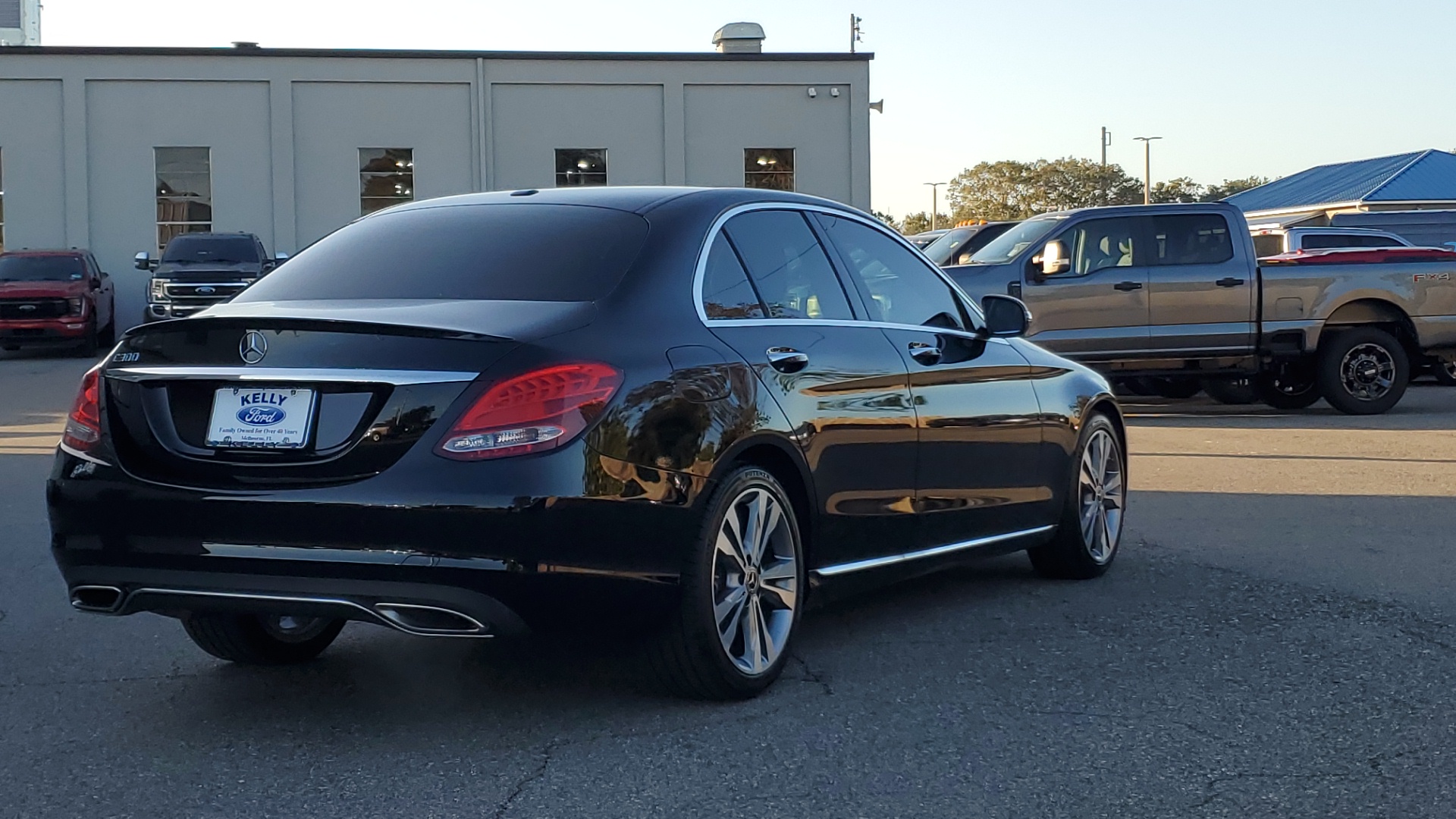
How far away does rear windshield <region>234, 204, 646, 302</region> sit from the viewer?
4.94 metres

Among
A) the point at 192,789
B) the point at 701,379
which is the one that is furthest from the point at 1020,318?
the point at 192,789

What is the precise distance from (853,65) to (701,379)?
1287 inches

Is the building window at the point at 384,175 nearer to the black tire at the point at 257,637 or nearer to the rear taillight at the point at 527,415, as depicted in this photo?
the black tire at the point at 257,637

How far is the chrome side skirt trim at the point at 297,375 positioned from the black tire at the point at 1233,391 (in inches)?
557

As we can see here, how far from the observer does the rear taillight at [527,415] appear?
4285 mm

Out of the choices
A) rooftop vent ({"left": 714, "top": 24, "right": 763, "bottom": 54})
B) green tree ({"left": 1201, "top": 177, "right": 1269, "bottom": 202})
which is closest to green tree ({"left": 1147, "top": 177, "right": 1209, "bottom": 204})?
green tree ({"left": 1201, "top": 177, "right": 1269, "bottom": 202})

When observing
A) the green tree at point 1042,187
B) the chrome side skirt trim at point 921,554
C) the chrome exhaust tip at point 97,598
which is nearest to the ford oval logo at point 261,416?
the chrome exhaust tip at point 97,598

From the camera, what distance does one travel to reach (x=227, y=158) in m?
34.8

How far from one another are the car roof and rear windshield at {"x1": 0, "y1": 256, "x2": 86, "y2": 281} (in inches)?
913

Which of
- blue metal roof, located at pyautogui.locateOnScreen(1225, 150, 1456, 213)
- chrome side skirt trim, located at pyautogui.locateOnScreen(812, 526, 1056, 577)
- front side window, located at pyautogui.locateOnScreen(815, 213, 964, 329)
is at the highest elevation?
blue metal roof, located at pyautogui.locateOnScreen(1225, 150, 1456, 213)

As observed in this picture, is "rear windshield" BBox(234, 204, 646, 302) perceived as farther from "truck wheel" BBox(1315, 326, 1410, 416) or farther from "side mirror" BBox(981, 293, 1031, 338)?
"truck wheel" BBox(1315, 326, 1410, 416)

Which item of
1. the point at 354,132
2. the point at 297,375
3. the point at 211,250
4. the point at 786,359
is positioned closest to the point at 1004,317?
the point at 786,359

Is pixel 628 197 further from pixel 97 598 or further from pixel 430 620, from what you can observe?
pixel 97 598

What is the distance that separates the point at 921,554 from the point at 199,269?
2308 centimetres
